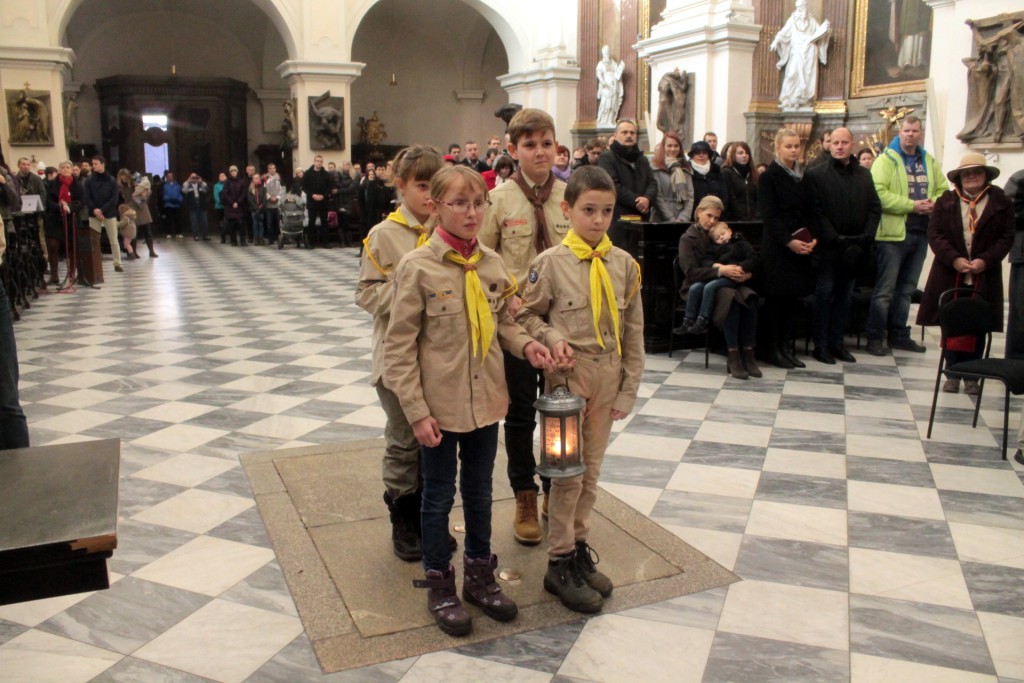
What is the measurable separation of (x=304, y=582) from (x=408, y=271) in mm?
1252

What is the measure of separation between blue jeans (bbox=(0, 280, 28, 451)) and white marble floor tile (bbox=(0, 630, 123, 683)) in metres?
1.01

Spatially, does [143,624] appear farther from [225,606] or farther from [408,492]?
[408,492]

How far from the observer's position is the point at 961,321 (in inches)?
203

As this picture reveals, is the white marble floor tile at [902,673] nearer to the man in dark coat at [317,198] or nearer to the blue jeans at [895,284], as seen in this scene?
the blue jeans at [895,284]

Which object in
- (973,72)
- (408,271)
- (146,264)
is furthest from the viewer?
(146,264)

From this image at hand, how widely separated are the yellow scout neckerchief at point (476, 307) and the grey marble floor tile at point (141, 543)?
1.63 meters

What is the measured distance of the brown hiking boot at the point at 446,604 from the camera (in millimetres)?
2838

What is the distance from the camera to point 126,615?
300 centimetres

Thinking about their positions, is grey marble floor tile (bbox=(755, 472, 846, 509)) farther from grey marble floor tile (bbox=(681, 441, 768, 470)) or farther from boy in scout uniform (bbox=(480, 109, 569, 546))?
boy in scout uniform (bbox=(480, 109, 569, 546))

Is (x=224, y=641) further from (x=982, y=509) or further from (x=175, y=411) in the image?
(x=982, y=509)

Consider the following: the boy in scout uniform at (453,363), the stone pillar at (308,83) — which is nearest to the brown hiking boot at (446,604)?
the boy in scout uniform at (453,363)

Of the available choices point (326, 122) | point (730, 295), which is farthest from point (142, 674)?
point (326, 122)

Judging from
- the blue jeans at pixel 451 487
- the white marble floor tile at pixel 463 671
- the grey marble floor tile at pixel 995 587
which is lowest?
the white marble floor tile at pixel 463 671

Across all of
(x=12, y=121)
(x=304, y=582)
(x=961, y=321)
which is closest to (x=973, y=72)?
(x=961, y=321)
